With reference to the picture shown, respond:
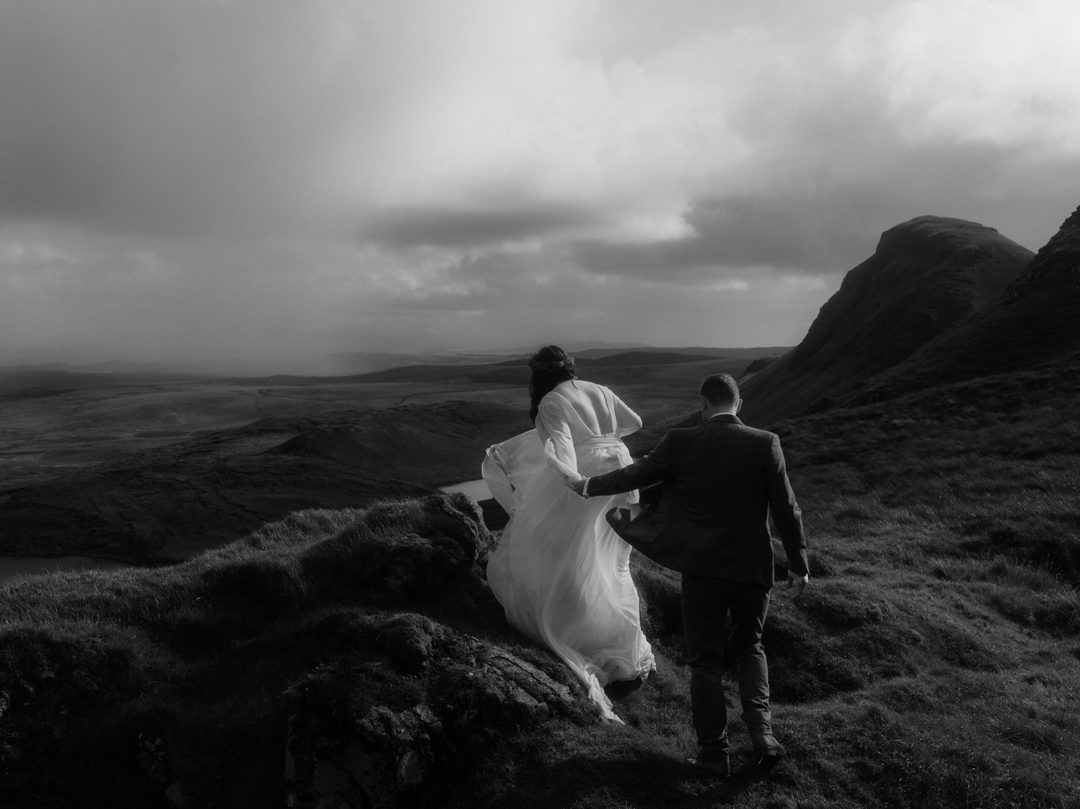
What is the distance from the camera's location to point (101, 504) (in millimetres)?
36125

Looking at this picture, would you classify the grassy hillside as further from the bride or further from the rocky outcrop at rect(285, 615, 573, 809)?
the bride

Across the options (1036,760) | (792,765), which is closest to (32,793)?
(792,765)

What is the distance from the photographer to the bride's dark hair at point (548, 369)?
760cm

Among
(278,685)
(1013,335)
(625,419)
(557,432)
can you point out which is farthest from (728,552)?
(1013,335)

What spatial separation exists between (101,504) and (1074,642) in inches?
1457

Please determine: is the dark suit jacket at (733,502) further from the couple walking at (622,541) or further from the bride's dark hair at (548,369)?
the bride's dark hair at (548,369)

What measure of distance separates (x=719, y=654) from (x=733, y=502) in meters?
1.10

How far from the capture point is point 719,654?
19.2 ft

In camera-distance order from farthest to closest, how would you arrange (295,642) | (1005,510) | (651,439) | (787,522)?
1. (651,439)
2. (1005,510)
3. (295,642)
4. (787,522)

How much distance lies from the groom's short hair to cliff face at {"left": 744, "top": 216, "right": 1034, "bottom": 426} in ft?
100

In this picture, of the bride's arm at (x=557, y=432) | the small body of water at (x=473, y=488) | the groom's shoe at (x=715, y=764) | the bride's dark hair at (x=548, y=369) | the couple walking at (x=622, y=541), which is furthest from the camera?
the small body of water at (x=473, y=488)

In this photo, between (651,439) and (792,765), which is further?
(651,439)

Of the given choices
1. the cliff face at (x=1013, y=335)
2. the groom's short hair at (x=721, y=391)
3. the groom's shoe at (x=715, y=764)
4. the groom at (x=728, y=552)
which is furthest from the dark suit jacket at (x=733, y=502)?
the cliff face at (x=1013, y=335)

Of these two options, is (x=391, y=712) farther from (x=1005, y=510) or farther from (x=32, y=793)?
(x=1005, y=510)
